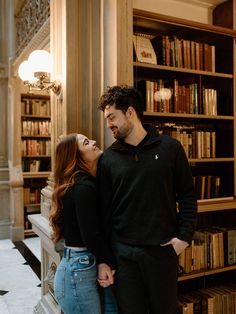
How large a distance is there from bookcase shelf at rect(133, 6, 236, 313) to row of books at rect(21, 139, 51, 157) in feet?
12.5

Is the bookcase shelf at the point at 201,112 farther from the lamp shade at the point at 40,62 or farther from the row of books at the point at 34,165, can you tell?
the row of books at the point at 34,165

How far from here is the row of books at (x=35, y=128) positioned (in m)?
6.00

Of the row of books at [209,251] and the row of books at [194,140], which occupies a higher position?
the row of books at [194,140]

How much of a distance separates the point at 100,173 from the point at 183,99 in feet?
3.87

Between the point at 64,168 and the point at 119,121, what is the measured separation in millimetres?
371

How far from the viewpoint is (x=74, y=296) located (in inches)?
65.9

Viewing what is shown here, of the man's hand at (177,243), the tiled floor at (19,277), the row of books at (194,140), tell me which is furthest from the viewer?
the tiled floor at (19,277)

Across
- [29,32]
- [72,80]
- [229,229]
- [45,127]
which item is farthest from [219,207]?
[45,127]

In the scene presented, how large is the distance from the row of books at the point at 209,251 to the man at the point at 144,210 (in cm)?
93

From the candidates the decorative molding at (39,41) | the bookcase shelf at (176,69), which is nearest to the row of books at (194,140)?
the bookcase shelf at (176,69)

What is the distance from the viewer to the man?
1.71 meters

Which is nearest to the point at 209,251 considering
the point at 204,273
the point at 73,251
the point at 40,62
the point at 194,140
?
the point at 204,273

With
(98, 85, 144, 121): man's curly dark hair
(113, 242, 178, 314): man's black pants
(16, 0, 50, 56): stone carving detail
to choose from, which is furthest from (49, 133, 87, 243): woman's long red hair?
(16, 0, 50, 56): stone carving detail

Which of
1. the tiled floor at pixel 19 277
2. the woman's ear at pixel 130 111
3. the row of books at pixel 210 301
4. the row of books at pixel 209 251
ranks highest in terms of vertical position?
the woman's ear at pixel 130 111
